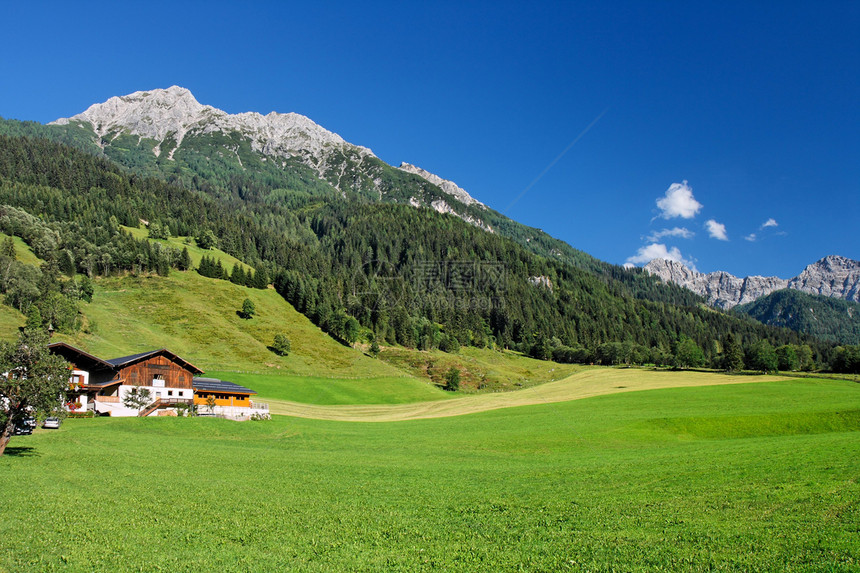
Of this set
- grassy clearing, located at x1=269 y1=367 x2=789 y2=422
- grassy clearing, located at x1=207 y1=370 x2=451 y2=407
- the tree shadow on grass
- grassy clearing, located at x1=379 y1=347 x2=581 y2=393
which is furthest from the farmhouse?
grassy clearing, located at x1=379 y1=347 x2=581 y2=393

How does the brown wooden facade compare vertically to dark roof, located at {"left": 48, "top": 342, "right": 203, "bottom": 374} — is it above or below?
below

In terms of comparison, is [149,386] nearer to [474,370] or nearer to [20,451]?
[20,451]

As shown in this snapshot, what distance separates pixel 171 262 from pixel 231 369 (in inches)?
3211

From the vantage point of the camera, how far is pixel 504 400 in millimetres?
87375

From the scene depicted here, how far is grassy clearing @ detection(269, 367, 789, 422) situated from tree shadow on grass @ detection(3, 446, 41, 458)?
3892 centimetres

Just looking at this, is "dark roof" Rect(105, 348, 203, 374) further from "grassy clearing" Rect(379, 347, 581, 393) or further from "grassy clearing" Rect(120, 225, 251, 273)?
"grassy clearing" Rect(120, 225, 251, 273)

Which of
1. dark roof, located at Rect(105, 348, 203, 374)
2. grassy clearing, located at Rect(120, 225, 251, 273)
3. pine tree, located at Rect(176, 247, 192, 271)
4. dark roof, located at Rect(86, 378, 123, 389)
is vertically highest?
grassy clearing, located at Rect(120, 225, 251, 273)

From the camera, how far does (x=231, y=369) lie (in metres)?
95.3

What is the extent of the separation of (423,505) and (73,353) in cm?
5625

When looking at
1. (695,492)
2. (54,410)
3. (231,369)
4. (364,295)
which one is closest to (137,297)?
(231,369)

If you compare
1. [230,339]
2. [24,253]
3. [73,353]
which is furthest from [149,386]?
[24,253]

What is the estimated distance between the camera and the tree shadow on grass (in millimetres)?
28325

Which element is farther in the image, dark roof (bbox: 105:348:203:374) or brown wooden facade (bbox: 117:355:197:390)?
brown wooden facade (bbox: 117:355:197:390)

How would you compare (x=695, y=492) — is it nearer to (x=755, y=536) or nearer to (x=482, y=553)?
(x=755, y=536)
